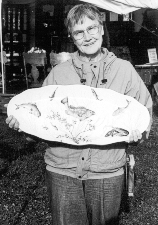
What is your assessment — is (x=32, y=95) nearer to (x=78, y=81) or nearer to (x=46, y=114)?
(x=46, y=114)

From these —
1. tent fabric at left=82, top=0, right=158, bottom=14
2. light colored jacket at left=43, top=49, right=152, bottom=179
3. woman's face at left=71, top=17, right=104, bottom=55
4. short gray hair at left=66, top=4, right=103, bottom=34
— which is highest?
tent fabric at left=82, top=0, right=158, bottom=14

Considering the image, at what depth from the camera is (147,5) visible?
22.5 ft

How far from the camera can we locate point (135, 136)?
1.83m

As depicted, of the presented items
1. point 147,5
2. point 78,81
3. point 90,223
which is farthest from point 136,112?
point 147,5

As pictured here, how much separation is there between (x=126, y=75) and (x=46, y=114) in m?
0.46

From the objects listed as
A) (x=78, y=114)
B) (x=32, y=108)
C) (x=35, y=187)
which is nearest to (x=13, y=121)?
(x=32, y=108)

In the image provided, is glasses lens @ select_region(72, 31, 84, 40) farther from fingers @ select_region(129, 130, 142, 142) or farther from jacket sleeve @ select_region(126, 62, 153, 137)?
fingers @ select_region(129, 130, 142, 142)

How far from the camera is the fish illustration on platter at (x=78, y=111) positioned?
1.90m

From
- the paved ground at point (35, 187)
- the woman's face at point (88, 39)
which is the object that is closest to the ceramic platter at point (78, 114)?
the woman's face at point (88, 39)

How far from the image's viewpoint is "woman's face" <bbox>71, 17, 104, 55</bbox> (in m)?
1.87

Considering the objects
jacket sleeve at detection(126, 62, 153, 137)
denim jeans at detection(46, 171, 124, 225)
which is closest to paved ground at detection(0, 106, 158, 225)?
denim jeans at detection(46, 171, 124, 225)

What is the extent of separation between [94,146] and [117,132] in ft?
0.44

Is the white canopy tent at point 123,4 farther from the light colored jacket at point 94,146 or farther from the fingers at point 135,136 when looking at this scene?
the fingers at point 135,136

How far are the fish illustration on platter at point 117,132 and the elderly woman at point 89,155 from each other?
0.05 meters
